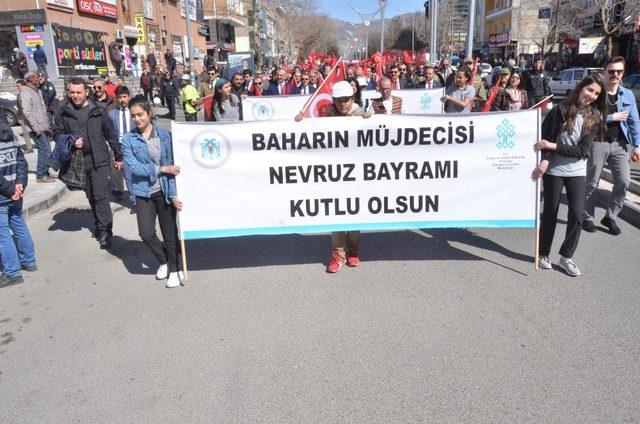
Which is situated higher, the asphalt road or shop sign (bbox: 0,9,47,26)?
shop sign (bbox: 0,9,47,26)

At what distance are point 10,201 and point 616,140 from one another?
6521 millimetres

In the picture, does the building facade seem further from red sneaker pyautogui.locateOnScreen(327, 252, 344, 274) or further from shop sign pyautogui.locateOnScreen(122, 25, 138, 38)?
red sneaker pyautogui.locateOnScreen(327, 252, 344, 274)

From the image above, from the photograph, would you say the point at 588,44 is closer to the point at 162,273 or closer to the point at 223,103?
the point at 223,103

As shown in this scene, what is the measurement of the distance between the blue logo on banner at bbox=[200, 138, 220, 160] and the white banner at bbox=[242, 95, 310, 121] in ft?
17.4

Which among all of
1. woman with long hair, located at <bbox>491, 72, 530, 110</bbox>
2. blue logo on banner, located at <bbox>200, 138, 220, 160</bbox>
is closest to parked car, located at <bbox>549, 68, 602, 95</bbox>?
woman with long hair, located at <bbox>491, 72, 530, 110</bbox>

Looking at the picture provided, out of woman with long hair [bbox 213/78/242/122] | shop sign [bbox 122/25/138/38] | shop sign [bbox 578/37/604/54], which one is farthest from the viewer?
shop sign [bbox 578/37/604/54]

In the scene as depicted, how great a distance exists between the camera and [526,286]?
4641mm

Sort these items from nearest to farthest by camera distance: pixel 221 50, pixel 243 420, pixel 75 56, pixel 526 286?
pixel 243 420 < pixel 526 286 < pixel 75 56 < pixel 221 50

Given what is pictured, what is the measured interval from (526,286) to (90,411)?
365 centimetres

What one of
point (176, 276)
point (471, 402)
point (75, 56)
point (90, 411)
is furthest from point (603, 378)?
point (75, 56)

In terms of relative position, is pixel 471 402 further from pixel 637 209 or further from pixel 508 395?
pixel 637 209

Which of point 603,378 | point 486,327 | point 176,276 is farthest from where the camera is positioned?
point 176,276

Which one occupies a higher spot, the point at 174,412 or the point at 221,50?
the point at 221,50

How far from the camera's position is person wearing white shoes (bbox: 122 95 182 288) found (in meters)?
4.65
